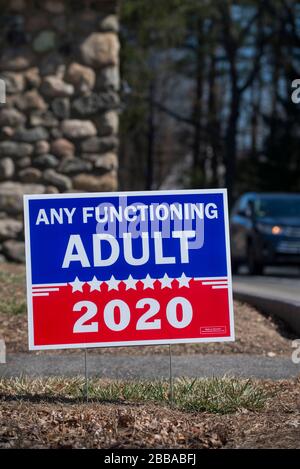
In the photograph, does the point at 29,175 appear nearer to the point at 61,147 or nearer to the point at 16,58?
the point at 61,147

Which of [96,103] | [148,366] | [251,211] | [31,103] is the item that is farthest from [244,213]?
[148,366]

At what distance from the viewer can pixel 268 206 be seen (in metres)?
20.3

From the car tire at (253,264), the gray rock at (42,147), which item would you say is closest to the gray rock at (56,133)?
the gray rock at (42,147)

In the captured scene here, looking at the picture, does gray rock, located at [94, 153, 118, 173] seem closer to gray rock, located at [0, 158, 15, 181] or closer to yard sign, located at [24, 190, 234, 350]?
gray rock, located at [0, 158, 15, 181]

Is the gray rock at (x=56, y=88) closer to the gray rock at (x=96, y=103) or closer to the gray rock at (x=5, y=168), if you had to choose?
the gray rock at (x=96, y=103)

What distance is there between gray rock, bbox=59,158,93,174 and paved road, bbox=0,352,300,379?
16.7 feet

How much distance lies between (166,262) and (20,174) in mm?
7327

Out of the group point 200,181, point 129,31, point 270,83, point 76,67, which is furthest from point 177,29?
point 76,67

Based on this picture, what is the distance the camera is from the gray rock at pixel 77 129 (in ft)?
43.4

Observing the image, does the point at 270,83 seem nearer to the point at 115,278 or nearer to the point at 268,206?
the point at 268,206

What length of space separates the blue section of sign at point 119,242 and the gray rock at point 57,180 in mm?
7132

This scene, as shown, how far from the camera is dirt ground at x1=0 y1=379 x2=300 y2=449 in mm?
5367

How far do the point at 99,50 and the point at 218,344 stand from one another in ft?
18.8

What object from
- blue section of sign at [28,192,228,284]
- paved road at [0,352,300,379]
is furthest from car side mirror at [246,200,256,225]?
blue section of sign at [28,192,228,284]
